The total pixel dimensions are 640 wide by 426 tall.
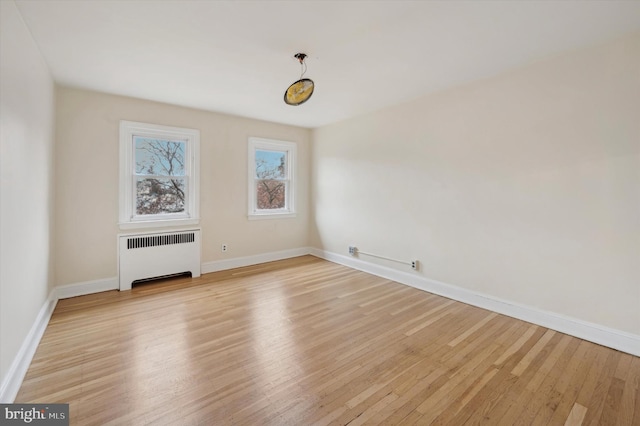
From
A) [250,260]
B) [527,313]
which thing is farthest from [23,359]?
[527,313]

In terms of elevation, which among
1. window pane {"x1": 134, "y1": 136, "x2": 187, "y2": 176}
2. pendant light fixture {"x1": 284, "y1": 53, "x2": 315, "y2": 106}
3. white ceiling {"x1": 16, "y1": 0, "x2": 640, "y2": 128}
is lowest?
window pane {"x1": 134, "y1": 136, "x2": 187, "y2": 176}

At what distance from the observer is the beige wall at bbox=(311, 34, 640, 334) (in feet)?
7.88

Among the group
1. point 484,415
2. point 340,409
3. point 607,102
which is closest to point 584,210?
point 607,102

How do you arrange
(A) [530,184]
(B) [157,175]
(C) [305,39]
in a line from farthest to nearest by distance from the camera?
(B) [157,175] → (A) [530,184] → (C) [305,39]

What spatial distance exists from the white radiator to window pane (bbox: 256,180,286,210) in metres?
1.31

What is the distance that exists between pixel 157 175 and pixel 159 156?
289 mm

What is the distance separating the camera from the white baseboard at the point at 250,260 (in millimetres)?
4581

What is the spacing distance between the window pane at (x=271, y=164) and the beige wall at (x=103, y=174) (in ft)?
1.52

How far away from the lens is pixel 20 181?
2.06 m

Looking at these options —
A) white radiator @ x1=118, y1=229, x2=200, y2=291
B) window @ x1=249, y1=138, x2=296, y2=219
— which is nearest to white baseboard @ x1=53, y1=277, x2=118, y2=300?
white radiator @ x1=118, y1=229, x2=200, y2=291

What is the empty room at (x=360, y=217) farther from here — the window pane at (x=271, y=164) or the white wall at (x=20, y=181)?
the window pane at (x=271, y=164)

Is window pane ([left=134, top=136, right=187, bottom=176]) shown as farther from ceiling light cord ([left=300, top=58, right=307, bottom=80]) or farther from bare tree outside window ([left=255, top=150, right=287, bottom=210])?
ceiling light cord ([left=300, top=58, right=307, bottom=80])

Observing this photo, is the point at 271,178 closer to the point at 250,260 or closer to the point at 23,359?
the point at 250,260

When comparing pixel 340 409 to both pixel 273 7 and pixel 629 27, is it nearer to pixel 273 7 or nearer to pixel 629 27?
pixel 273 7
